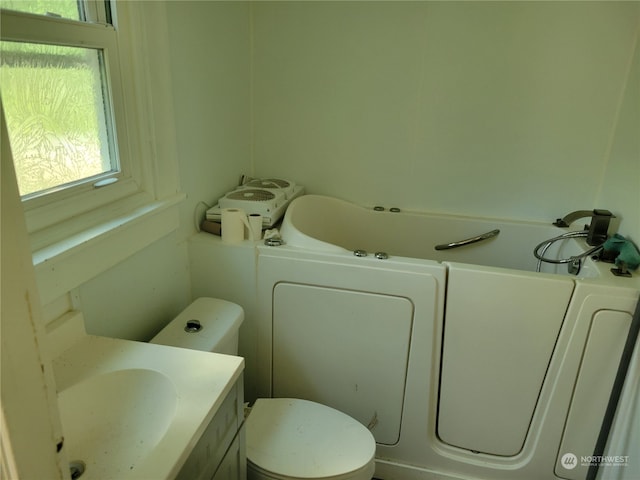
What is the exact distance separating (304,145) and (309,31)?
51 cm

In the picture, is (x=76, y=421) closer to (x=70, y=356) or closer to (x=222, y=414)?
(x=70, y=356)

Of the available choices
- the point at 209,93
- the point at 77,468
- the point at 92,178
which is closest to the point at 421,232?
the point at 209,93

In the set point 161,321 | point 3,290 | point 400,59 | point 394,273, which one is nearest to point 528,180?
point 400,59

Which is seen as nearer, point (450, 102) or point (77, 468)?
point (77, 468)

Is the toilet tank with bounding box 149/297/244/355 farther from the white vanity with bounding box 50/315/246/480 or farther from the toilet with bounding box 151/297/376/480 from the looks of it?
Answer: the white vanity with bounding box 50/315/246/480

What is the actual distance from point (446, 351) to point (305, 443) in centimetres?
58

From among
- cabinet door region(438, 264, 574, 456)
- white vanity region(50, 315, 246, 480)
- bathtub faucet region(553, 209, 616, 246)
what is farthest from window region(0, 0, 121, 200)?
bathtub faucet region(553, 209, 616, 246)

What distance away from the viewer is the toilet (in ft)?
4.02

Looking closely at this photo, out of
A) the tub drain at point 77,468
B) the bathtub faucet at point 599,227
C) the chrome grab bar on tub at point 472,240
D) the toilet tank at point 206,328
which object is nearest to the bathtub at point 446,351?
the bathtub faucet at point 599,227

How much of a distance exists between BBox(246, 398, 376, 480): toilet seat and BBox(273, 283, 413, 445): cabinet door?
241 mm

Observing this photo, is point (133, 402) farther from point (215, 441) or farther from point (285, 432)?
point (285, 432)

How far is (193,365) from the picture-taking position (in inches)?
38.9

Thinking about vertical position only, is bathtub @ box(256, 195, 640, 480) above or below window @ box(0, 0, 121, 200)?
below

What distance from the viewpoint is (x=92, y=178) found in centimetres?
123
